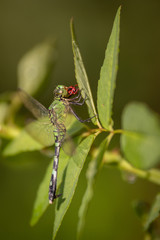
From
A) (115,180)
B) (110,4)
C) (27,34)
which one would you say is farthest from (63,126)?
(27,34)

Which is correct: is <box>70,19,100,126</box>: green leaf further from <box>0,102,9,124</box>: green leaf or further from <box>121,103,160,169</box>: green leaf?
<box>0,102,9,124</box>: green leaf

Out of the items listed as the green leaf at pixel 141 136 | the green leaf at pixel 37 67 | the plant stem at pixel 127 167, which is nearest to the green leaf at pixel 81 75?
the green leaf at pixel 141 136

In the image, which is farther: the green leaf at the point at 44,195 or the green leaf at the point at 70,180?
the green leaf at the point at 44,195

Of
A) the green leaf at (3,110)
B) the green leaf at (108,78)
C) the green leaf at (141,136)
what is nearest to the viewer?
the green leaf at (141,136)

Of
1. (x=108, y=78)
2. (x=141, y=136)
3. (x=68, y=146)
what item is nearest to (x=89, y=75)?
(x=68, y=146)

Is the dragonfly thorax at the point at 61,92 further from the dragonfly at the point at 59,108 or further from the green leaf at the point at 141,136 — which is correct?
the green leaf at the point at 141,136

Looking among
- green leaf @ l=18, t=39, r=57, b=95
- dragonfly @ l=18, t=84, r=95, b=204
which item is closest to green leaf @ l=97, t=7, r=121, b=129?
dragonfly @ l=18, t=84, r=95, b=204
